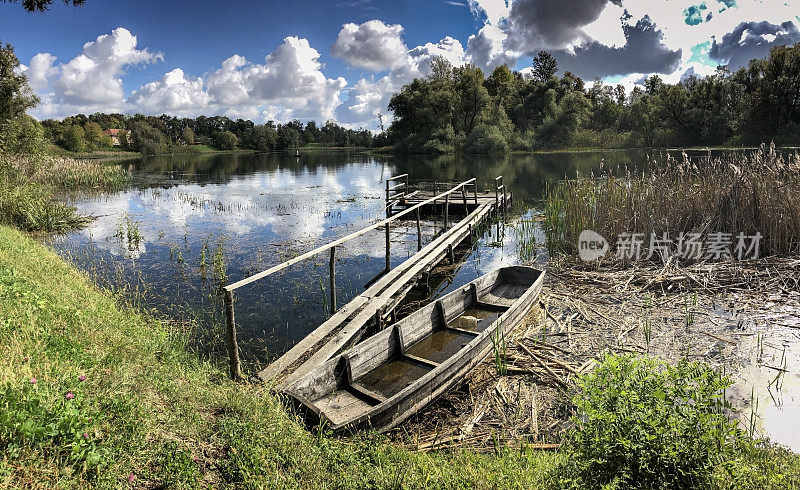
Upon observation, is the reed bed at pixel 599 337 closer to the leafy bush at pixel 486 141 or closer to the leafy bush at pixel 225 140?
the leafy bush at pixel 486 141

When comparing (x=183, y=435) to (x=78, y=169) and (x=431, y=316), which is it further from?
(x=78, y=169)

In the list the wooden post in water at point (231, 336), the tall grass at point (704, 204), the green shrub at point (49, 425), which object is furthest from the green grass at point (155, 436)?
the tall grass at point (704, 204)

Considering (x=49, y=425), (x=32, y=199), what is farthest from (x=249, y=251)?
(x=49, y=425)

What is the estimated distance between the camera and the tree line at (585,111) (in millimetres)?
45250

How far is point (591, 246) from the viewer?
11.7 m

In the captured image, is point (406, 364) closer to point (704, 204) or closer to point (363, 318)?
point (363, 318)

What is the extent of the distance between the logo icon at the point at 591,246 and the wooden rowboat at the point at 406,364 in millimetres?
2847

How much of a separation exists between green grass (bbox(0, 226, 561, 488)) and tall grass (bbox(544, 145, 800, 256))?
867cm

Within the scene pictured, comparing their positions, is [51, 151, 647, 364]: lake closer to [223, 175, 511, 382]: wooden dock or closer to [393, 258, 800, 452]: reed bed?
[223, 175, 511, 382]: wooden dock

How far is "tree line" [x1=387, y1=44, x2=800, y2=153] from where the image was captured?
148ft

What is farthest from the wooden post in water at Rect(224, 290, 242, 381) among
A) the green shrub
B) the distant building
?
the distant building

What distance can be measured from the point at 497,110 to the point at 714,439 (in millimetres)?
65427

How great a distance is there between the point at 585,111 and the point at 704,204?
57.0 metres

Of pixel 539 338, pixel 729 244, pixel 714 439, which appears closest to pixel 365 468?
pixel 714 439
